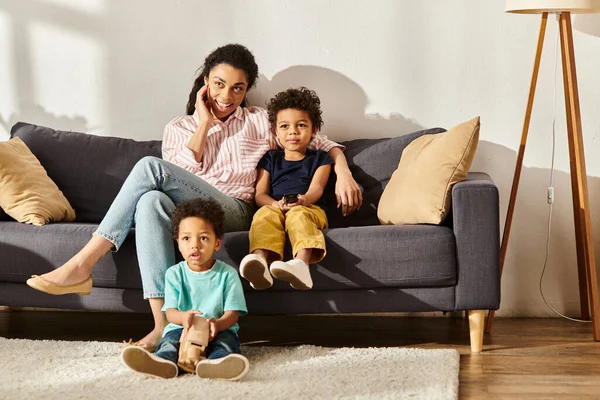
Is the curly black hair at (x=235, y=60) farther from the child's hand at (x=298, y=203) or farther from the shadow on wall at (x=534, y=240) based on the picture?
the shadow on wall at (x=534, y=240)

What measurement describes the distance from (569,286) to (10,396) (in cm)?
234

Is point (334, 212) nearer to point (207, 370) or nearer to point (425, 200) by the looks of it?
point (425, 200)

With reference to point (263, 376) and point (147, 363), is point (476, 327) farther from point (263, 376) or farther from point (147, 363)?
point (147, 363)

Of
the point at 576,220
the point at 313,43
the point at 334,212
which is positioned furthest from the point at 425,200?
the point at 313,43

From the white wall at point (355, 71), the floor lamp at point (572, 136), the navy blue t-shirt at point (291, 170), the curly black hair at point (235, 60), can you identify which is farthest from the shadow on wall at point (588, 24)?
the curly black hair at point (235, 60)

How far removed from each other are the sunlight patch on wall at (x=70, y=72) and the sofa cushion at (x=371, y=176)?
1.23 m

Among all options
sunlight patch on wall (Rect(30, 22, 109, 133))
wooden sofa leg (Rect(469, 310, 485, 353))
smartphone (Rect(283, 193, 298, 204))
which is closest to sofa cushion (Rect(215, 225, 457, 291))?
wooden sofa leg (Rect(469, 310, 485, 353))

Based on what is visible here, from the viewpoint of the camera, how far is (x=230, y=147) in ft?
11.5

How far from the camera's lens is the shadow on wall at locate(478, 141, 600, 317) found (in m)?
3.69

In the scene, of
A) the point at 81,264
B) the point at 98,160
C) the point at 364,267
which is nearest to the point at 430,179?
the point at 364,267

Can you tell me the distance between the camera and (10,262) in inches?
126

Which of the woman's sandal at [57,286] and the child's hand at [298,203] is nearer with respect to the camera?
the woman's sandal at [57,286]

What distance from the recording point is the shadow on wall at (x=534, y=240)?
369 centimetres

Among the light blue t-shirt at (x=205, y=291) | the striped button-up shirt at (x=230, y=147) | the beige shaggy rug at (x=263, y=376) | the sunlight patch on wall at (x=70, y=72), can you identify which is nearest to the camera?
the beige shaggy rug at (x=263, y=376)
